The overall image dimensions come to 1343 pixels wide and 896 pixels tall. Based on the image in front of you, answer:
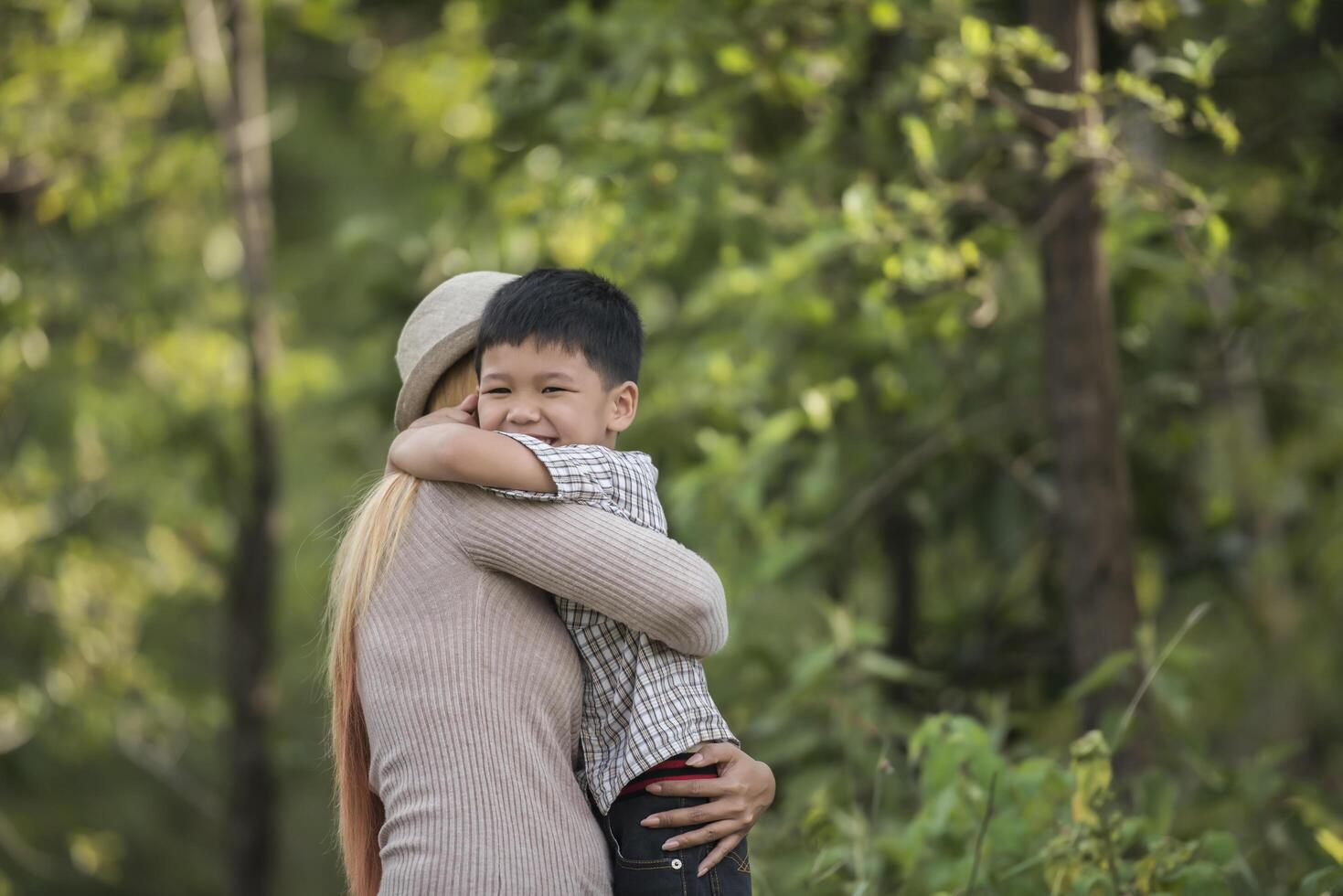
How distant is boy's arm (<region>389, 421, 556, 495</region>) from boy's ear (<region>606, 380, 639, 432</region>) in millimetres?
191

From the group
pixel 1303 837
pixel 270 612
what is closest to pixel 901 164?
pixel 1303 837

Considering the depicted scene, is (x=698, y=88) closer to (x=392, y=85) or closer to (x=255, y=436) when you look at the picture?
(x=255, y=436)

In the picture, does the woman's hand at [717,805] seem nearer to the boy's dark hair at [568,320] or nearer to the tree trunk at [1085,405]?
the boy's dark hair at [568,320]

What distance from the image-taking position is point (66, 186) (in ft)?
17.2

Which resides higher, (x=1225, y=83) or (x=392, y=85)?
(x=392, y=85)

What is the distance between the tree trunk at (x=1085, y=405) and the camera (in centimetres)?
317

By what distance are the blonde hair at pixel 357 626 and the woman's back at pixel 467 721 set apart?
2 centimetres

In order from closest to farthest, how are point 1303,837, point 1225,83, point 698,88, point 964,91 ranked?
point 1303,837
point 964,91
point 698,88
point 1225,83

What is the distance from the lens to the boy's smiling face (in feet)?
5.58

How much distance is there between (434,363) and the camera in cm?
186

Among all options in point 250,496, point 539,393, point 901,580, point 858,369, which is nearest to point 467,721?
point 539,393

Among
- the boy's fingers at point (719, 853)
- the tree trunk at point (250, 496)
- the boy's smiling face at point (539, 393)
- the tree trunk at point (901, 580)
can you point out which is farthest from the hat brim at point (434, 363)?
the tree trunk at point (250, 496)

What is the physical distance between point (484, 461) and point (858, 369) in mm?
2372

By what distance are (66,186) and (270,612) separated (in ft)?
6.09
